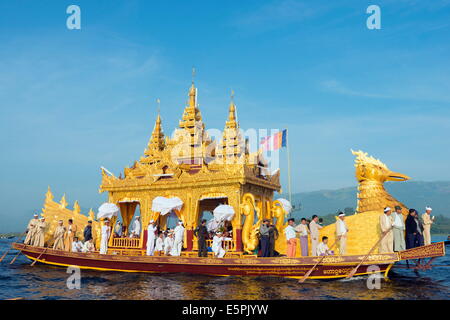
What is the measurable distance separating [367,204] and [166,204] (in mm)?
8324

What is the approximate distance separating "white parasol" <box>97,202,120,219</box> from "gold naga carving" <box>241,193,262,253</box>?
6556 millimetres

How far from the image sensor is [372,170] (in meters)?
15.8

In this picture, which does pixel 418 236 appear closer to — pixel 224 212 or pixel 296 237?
pixel 296 237

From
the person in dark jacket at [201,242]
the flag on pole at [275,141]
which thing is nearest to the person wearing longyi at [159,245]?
the person in dark jacket at [201,242]

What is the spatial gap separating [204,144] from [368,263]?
9.56 meters

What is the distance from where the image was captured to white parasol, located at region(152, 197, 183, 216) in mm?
17214

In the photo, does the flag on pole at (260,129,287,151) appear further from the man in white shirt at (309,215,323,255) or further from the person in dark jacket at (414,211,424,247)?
the person in dark jacket at (414,211,424,247)

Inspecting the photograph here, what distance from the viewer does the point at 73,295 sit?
1248 centimetres

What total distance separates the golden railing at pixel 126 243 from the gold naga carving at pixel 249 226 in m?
5.42

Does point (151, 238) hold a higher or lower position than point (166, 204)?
lower

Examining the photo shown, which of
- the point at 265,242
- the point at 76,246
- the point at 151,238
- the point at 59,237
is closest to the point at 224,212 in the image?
the point at 265,242

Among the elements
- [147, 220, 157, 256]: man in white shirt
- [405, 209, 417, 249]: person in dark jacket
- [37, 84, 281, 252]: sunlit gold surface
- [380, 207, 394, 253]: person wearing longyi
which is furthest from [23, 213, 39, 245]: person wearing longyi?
[405, 209, 417, 249]: person in dark jacket

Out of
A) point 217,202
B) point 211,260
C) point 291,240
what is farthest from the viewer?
point 217,202
